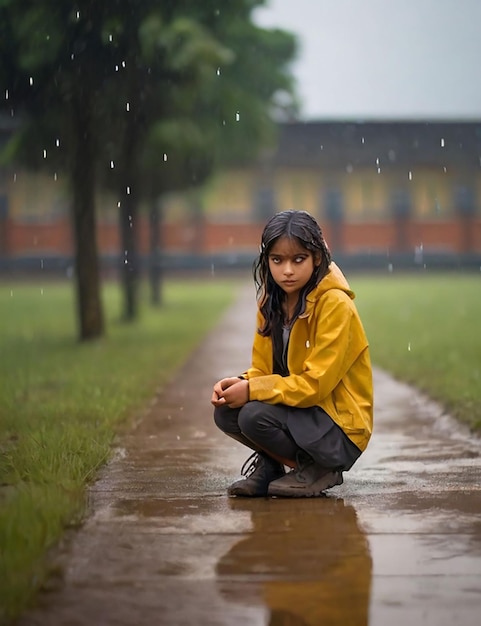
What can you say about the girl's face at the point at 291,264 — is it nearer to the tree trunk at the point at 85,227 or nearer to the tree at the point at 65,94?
the tree at the point at 65,94

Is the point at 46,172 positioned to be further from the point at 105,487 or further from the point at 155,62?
Answer: the point at 105,487

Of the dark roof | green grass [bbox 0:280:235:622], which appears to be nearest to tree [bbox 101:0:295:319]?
green grass [bbox 0:280:235:622]

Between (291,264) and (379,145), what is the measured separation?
46.8m

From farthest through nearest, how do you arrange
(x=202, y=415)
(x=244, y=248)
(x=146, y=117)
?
(x=244, y=248), (x=146, y=117), (x=202, y=415)

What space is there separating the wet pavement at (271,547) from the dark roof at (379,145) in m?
42.4

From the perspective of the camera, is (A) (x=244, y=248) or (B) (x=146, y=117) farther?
(A) (x=244, y=248)

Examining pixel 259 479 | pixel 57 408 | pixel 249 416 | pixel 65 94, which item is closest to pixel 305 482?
pixel 259 479

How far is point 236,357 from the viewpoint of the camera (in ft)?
39.4

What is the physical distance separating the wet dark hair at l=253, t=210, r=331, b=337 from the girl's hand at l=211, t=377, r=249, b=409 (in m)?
0.31

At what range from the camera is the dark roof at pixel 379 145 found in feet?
160

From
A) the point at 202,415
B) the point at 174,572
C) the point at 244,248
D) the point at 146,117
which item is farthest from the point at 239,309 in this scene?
the point at 244,248

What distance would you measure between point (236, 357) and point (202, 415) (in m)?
4.26

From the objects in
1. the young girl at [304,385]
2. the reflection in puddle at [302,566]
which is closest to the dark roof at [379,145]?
the young girl at [304,385]

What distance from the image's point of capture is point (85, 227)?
562 inches
